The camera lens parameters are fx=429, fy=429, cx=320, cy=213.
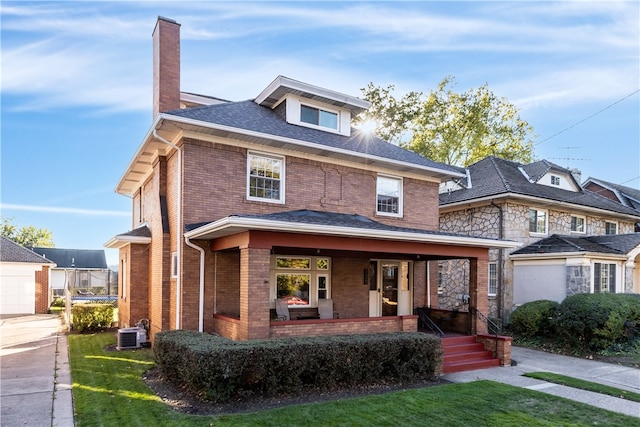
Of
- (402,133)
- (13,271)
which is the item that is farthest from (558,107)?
(13,271)

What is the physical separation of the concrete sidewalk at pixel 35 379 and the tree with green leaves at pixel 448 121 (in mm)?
22943

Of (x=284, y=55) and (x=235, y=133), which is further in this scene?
(x=284, y=55)

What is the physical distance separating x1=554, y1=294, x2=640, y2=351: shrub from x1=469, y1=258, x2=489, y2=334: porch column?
11.0ft

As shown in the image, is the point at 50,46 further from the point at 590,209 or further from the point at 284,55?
the point at 590,209

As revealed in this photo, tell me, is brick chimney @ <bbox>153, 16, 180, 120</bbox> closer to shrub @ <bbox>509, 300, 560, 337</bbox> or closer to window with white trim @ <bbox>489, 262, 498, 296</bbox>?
shrub @ <bbox>509, 300, 560, 337</bbox>

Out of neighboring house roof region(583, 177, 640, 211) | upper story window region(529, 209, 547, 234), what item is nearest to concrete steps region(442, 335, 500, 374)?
upper story window region(529, 209, 547, 234)

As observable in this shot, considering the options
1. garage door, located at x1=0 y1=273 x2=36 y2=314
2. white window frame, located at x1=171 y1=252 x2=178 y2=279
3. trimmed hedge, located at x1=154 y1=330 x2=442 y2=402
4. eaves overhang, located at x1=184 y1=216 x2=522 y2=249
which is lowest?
garage door, located at x1=0 y1=273 x2=36 y2=314

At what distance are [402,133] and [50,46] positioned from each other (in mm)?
23651

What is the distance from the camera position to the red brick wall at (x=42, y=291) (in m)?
22.3

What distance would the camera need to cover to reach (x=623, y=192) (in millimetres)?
26688

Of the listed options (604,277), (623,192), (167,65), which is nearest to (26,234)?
(167,65)

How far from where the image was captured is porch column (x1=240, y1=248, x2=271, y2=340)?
8.37m

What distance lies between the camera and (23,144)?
2058 cm

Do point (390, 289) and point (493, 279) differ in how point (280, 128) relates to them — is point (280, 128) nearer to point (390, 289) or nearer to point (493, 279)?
point (390, 289)
